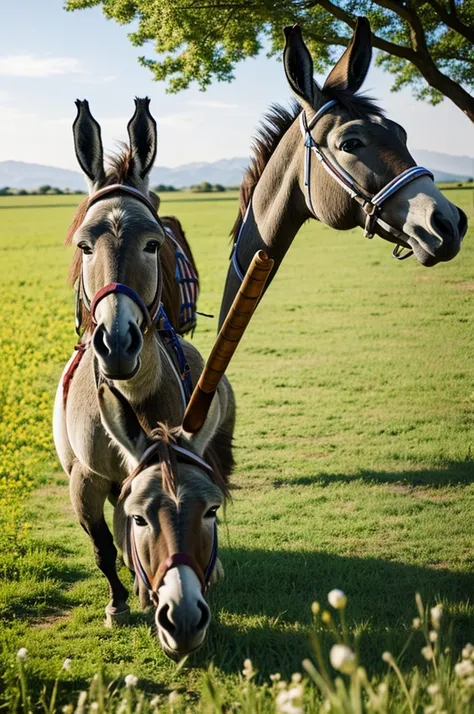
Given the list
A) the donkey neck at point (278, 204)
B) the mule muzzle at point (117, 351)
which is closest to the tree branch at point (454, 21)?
the donkey neck at point (278, 204)

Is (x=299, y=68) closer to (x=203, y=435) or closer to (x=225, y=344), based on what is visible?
(x=225, y=344)

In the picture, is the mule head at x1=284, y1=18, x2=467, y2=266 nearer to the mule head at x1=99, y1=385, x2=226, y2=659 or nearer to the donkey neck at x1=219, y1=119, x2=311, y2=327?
the donkey neck at x1=219, y1=119, x2=311, y2=327

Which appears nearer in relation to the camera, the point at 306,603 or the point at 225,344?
the point at 225,344

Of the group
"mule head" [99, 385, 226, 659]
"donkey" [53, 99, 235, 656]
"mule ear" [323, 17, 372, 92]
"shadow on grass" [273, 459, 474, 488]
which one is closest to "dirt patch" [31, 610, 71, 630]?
"donkey" [53, 99, 235, 656]

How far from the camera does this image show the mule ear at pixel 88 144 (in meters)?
3.69

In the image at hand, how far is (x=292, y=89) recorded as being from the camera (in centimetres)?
397

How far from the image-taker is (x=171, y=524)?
8.56 feet

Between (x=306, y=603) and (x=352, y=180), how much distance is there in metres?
2.78

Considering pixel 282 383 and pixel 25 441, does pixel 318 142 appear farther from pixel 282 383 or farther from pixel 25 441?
pixel 282 383

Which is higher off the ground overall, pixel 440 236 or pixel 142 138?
pixel 142 138

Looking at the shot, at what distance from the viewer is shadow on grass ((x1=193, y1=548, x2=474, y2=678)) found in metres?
4.10

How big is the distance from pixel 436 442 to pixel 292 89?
5.05 m

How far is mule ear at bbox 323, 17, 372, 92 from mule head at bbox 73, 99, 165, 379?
1.12 m

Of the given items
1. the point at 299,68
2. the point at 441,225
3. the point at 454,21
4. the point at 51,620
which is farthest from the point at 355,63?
the point at 454,21
